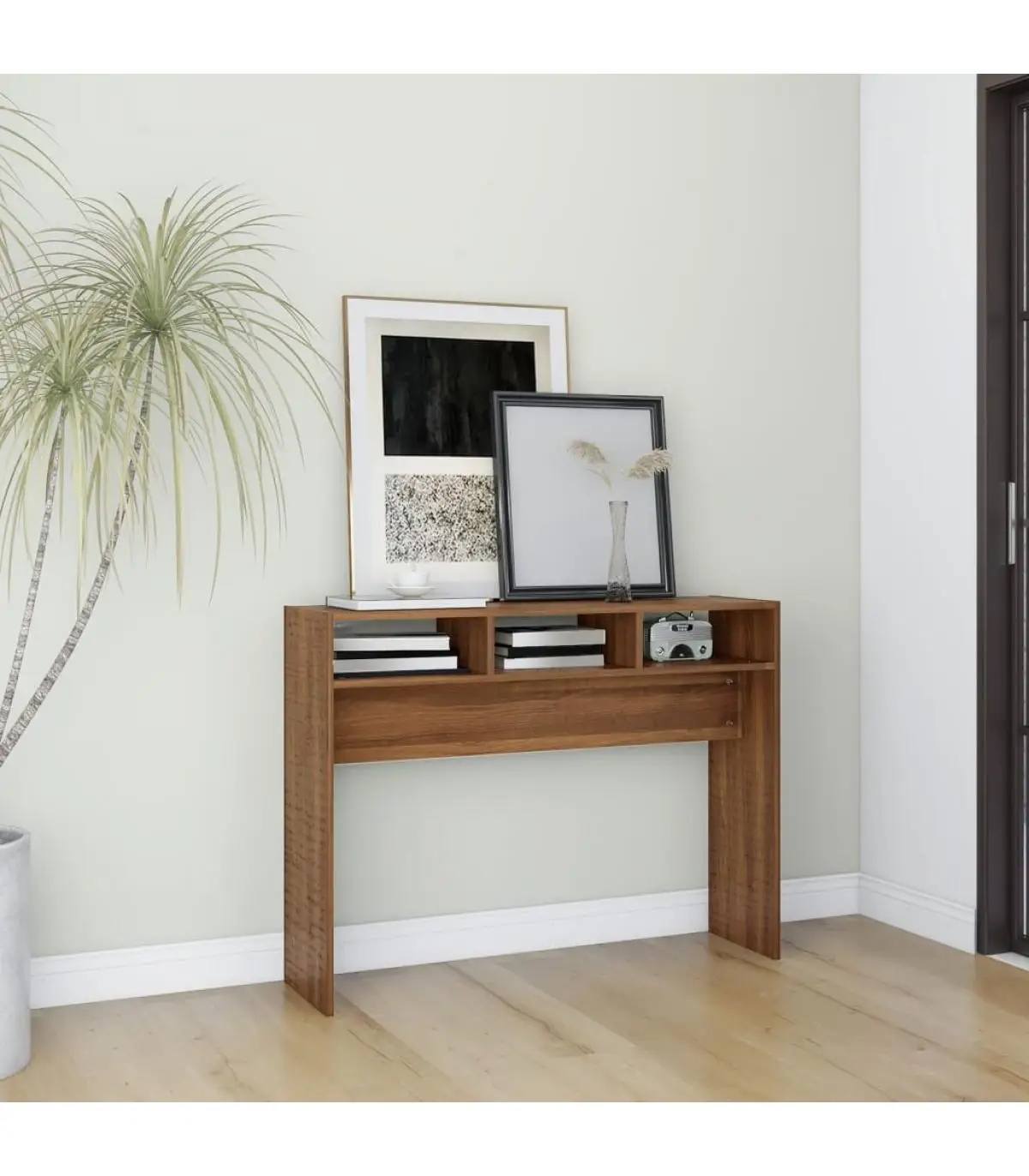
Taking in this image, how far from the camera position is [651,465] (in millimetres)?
3615

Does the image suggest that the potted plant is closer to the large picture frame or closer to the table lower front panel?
the large picture frame

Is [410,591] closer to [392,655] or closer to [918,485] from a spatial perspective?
[392,655]

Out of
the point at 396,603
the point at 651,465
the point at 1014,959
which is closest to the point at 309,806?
the point at 396,603

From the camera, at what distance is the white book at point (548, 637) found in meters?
3.47

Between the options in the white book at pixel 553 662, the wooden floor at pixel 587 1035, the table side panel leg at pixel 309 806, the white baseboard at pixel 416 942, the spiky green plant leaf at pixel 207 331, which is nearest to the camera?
the wooden floor at pixel 587 1035

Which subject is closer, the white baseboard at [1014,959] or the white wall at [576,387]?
the white wall at [576,387]

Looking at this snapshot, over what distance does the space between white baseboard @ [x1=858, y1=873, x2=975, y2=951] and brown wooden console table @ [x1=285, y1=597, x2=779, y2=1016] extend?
510 millimetres

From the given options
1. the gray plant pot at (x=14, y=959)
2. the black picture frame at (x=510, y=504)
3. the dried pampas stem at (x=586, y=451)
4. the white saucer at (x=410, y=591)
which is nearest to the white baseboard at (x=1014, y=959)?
the black picture frame at (x=510, y=504)

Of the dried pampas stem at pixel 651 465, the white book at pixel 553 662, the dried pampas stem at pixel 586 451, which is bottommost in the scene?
the white book at pixel 553 662

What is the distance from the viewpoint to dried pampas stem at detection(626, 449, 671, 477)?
361 centimetres

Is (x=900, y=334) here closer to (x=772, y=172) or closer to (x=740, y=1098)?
(x=772, y=172)

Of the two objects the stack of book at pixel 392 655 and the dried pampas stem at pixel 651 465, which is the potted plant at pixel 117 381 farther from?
the dried pampas stem at pixel 651 465

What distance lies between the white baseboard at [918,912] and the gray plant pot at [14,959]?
94.2 inches
